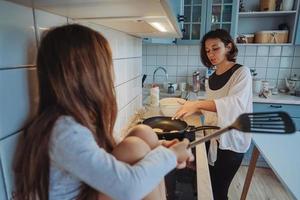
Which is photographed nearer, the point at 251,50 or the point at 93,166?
the point at 93,166

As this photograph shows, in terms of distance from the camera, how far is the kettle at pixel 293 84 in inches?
89.9

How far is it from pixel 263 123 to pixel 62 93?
448 mm

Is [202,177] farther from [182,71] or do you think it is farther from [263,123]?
[182,71]

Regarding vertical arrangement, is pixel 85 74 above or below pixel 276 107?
above

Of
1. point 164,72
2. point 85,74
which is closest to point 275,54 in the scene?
point 164,72

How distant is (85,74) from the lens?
0.45 metres

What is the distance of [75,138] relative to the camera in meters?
0.40

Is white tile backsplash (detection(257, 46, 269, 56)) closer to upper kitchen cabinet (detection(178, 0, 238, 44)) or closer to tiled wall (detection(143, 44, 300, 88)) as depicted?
tiled wall (detection(143, 44, 300, 88))

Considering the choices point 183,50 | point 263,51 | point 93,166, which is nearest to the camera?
point 93,166

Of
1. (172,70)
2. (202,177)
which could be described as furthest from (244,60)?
(202,177)

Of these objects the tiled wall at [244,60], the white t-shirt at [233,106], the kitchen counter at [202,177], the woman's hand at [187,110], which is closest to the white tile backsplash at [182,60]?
the tiled wall at [244,60]

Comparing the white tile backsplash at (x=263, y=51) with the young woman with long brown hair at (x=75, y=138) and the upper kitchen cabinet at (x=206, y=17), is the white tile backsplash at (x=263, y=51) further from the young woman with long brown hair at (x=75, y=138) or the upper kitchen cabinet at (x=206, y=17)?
the young woman with long brown hair at (x=75, y=138)

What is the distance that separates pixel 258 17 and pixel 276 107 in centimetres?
100

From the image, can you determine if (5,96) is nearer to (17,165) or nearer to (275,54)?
(17,165)
